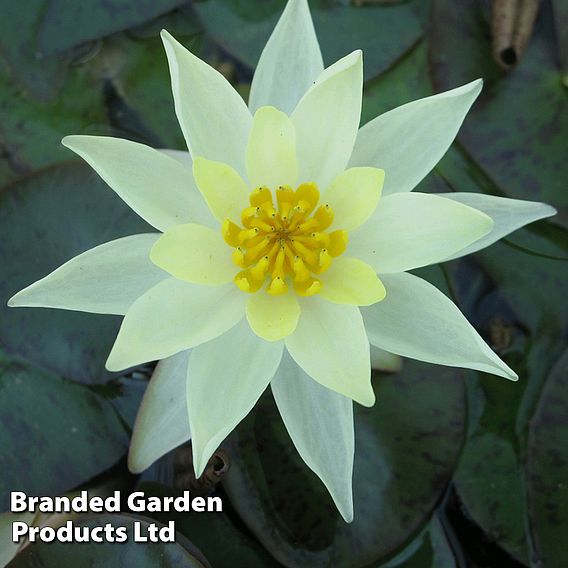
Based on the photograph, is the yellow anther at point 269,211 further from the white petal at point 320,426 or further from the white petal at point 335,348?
the white petal at point 320,426

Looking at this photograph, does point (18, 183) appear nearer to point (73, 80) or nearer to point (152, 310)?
point (73, 80)

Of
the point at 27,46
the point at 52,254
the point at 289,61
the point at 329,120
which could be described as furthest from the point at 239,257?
the point at 27,46

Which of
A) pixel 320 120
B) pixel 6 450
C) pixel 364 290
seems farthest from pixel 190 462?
pixel 320 120

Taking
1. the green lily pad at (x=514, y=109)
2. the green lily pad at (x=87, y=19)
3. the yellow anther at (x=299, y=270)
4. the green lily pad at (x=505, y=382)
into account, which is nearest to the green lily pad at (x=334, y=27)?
the green lily pad at (x=514, y=109)

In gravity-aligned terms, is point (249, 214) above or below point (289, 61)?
below

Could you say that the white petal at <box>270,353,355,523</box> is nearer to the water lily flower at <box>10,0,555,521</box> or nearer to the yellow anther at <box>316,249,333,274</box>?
the water lily flower at <box>10,0,555,521</box>

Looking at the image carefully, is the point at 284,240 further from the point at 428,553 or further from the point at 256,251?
the point at 428,553
